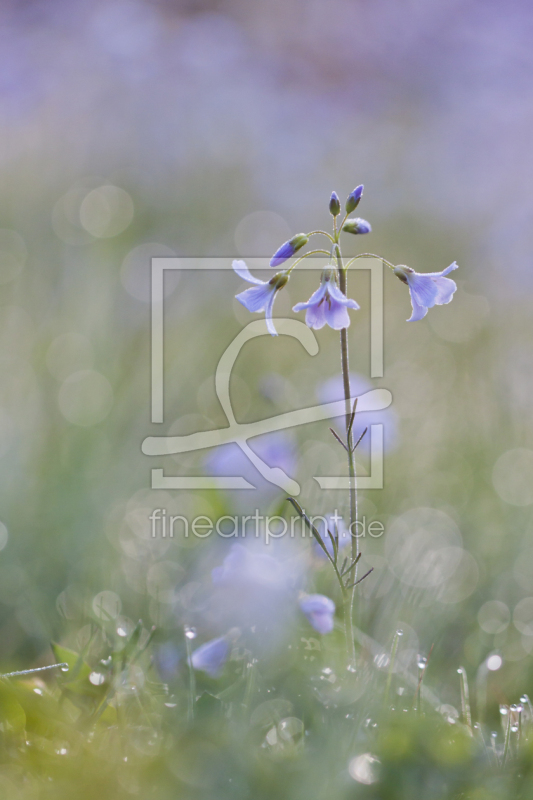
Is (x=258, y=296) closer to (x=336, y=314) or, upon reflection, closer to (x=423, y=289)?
(x=336, y=314)

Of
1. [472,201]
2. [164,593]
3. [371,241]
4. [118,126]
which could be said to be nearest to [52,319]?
[164,593]

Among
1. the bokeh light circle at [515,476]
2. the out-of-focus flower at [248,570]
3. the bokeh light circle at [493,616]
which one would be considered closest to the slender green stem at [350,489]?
the out-of-focus flower at [248,570]

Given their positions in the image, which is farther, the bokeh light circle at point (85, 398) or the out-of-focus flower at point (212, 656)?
the bokeh light circle at point (85, 398)

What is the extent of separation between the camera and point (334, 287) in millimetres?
1095

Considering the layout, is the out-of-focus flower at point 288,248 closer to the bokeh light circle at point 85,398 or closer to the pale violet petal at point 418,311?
the pale violet petal at point 418,311

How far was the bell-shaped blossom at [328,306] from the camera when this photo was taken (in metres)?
1.07

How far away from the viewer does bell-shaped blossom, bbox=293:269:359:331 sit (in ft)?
3.51

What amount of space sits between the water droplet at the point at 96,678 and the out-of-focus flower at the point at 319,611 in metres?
0.41

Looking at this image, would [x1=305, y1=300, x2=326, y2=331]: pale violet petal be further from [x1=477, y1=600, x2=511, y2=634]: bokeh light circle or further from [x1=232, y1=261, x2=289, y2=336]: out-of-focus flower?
[x1=477, y1=600, x2=511, y2=634]: bokeh light circle

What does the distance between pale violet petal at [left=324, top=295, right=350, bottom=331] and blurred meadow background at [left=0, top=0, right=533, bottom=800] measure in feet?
1.70

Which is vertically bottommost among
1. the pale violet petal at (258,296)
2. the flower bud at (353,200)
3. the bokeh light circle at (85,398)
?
the bokeh light circle at (85,398)

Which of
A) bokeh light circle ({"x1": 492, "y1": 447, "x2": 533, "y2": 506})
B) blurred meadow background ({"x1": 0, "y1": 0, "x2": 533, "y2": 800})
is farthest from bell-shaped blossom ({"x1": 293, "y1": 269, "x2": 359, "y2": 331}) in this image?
bokeh light circle ({"x1": 492, "y1": 447, "x2": 533, "y2": 506})

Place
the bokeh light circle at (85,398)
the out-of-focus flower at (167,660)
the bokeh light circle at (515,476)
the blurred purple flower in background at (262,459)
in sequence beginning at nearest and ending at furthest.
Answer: the out-of-focus flower at (167,660) → the blurred purple flower in background at (262,459) → the bokeh light circle at (515,476) → the bokeh light circle at (85,398)

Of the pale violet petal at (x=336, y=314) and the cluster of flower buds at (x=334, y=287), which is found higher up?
the cluster of flower buds at (x=334, y=287)
